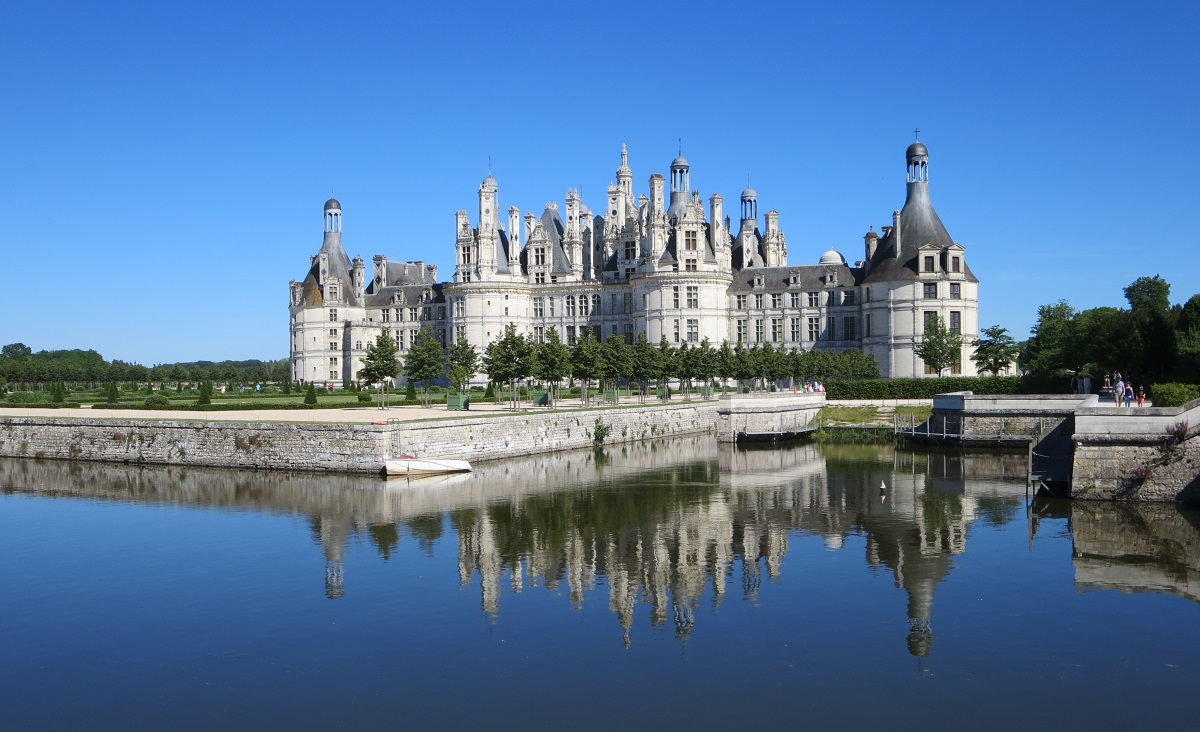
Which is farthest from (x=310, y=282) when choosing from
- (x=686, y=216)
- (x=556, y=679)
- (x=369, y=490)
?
(x=556, y=679)

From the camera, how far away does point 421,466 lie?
3481 cm

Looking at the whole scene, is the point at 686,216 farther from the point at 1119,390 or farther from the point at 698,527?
the point at 698,527

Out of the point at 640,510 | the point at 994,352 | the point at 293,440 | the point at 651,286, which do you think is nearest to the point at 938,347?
the point at 994,352

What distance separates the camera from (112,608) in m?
18.6

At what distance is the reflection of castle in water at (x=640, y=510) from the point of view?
20.7 metres

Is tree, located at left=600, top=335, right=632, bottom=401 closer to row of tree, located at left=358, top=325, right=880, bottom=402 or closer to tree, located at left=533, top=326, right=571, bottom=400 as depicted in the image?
row of tree, located at left=358, top=325, right=880, bottom=402

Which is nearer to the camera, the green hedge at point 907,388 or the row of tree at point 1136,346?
the row of tree at point 1136,346

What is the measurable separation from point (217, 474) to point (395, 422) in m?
6.39

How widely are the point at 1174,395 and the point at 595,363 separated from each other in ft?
90.4

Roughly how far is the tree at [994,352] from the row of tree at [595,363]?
6.82 meters

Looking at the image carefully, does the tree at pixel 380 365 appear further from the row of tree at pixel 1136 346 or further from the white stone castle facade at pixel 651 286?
the row of tree at pixel 1136 346

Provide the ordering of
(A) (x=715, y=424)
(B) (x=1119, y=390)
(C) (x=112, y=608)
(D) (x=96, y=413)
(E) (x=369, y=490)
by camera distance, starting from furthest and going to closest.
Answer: (A) (x=715, y=424) → (D) (x=96, y=413) → (B) (x=1119, y=390) → (E) (x=369, y=490) → (C) (x=112, y=608)

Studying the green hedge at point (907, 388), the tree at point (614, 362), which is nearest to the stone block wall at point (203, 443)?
the tree at point (614, 362)

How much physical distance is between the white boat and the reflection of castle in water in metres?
0.72
